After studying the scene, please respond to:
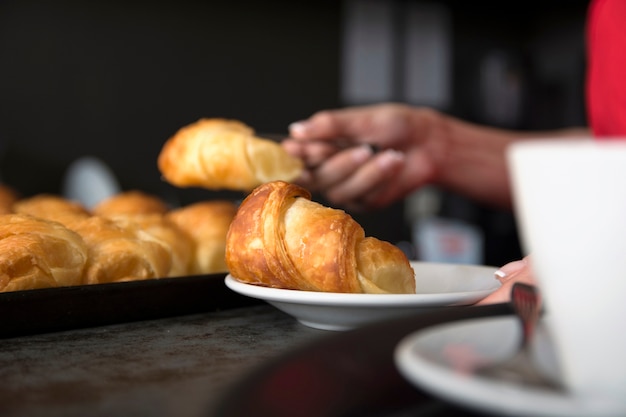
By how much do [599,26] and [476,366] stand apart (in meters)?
1.43

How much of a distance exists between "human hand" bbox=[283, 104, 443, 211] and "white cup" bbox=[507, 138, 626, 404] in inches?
35.9

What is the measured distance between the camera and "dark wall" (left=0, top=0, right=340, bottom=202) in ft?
10.4

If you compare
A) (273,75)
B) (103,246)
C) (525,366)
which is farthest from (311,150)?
(273,75)

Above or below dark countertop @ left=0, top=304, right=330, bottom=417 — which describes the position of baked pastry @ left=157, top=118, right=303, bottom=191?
above

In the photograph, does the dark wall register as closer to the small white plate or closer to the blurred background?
the blurred background

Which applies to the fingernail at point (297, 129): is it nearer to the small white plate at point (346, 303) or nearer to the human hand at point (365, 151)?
the human hand at point (365, 151)

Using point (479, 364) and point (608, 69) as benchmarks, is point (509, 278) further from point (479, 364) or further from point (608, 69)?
point (608, 69)

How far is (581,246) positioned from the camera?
0.33 metres

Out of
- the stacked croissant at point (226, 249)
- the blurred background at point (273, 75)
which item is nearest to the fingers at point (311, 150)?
the stacked croissant at point (226, 249)

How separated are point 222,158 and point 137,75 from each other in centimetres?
241

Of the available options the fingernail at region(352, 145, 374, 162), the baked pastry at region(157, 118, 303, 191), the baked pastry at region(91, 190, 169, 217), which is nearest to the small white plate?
the baked pastry at region(157, 118, 303, 191)

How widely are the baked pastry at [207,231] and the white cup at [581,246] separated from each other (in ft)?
2.21

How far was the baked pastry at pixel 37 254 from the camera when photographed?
74 cm

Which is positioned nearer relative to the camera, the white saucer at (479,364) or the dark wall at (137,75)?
the white saucer at (479,364)
